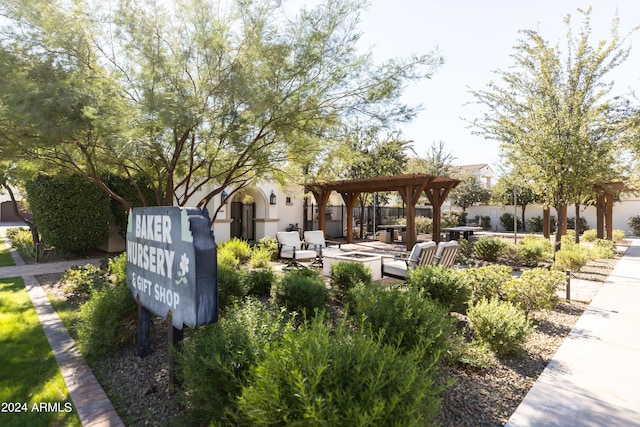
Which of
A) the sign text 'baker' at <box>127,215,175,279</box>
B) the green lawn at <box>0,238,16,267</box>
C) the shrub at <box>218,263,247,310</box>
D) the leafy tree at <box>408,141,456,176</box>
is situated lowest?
the green lawn at <box>0,238,16,267</box>

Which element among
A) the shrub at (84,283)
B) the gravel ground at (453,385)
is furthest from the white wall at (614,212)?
the shrub at (84,283)

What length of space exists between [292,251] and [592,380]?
6.94m

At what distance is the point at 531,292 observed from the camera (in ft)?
15.8

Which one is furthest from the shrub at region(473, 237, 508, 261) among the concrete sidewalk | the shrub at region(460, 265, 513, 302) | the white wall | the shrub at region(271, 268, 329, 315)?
the white wall

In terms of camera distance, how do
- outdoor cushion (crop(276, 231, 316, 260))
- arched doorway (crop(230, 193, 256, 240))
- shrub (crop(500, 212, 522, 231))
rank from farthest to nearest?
shrub (crop(500, 212, 522, 231)) < arched doorway (crop(230, 193, 256, 240)) < outdoor cushion (crop(276, 231, 316, 260))

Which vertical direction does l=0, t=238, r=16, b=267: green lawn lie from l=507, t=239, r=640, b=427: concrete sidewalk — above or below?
above

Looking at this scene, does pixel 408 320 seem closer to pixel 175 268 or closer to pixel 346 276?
pixel 175 268

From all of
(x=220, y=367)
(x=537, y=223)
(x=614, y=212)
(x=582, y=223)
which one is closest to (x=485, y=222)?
(x=537, y=223)

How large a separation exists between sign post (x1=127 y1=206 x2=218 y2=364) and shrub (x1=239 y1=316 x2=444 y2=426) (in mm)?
1036

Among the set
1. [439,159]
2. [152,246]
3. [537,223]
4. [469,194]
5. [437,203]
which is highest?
[439,159]

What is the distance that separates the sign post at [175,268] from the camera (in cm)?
275

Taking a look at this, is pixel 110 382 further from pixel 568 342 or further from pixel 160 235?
pixel 568 342

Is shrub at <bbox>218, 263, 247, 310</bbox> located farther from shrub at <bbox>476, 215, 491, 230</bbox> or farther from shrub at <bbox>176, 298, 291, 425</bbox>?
shrub at <bbox>476, 215, 491, 230</bbox>

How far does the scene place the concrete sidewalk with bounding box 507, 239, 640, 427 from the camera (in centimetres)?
263
